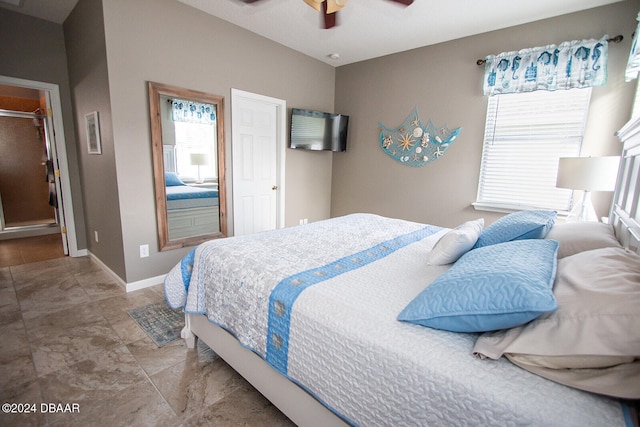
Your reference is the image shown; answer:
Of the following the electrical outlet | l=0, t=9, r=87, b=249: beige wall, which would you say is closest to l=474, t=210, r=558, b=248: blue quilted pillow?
the electrical outlet

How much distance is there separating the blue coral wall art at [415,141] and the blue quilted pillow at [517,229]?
6.83ft

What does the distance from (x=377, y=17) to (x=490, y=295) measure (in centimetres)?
308

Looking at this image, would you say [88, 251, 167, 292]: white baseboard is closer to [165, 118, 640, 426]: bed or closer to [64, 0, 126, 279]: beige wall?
[64, 0, 126, 279]: beige wall

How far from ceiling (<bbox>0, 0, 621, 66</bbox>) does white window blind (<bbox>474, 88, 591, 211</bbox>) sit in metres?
0.75

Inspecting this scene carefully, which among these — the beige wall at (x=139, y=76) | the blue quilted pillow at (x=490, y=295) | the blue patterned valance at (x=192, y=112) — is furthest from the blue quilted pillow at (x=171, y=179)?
the blue quilted pillow at (x=490, y=295)

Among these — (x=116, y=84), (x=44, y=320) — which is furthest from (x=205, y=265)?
(x=116, y=84)

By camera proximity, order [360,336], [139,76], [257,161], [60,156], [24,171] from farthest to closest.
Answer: [24,171]
[257,161]
[60,156]
[139,76]
[360,336]

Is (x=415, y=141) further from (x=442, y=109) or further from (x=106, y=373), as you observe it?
(x=106, y=373)

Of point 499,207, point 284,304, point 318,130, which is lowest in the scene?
point 284,304

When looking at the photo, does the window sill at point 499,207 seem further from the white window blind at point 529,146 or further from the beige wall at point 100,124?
the beige wall at point 100,124

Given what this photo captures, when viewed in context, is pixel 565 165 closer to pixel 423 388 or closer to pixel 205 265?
pixel 423 388

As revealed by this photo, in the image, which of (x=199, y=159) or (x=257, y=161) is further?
(x=257, y=161)

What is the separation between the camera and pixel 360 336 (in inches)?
38.3

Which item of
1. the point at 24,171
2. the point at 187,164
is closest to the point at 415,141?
the point at 187,164
